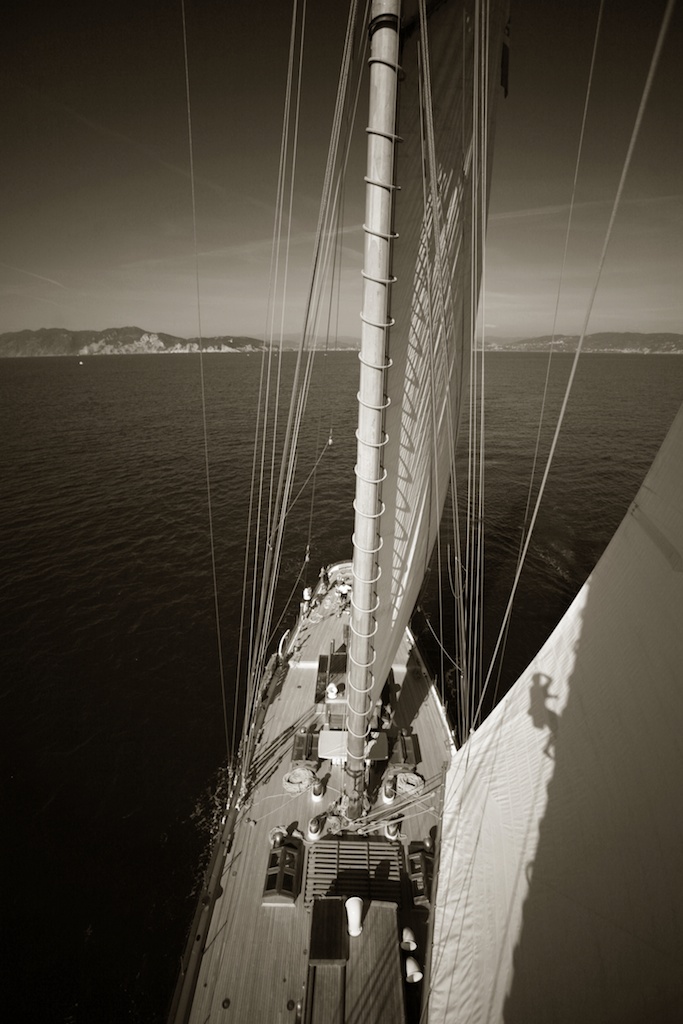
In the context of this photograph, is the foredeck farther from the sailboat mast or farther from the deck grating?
the sailboat mast

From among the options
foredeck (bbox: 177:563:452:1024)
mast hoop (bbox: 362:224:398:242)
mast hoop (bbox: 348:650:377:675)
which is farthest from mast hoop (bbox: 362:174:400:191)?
foredeck (bbox: 177:563:452:1024)

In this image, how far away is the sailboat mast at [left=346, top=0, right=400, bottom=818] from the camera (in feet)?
17.0

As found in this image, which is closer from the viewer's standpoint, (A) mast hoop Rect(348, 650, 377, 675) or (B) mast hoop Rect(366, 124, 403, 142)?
(B) mast hoop Rect(366, 124, 403, 142)

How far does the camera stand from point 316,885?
1000 cm

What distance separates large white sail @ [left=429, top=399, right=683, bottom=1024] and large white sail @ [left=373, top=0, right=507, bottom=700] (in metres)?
3.59

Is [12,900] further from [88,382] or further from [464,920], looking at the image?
[88,382]

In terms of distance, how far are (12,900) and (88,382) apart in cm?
14400

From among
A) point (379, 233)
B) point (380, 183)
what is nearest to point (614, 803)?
point (379, 233)

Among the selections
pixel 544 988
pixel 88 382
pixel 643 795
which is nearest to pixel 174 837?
pixel 544 988

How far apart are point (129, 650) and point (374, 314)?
906 inches

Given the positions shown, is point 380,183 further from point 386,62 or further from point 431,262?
point 431,262

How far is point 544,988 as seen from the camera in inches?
189

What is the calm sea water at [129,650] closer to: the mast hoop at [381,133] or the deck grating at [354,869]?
the deck grating at [354,869]

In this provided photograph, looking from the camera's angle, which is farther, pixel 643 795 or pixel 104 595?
pixel 104 595
